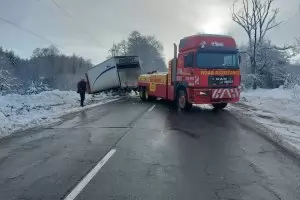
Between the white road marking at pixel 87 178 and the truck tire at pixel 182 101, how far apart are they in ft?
30.8

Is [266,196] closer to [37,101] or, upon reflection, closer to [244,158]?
[244,158]

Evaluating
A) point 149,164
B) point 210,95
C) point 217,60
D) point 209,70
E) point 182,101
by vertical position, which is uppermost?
point 217,60

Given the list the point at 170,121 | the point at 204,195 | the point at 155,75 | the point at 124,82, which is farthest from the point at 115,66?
the point at 204,195

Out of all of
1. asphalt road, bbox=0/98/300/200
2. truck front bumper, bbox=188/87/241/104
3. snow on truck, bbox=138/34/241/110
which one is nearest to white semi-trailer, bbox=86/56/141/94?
snow on truck, bbox=138/34/241/110

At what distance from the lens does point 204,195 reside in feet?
16.8

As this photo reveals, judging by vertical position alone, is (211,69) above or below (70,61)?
below

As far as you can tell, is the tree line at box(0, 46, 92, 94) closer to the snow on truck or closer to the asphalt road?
the snow on truck

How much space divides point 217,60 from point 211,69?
0.60 meters

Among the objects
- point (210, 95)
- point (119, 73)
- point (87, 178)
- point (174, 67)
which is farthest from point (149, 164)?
point (119, 73)

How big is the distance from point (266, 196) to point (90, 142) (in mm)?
5263

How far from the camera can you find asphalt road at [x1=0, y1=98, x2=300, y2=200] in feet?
17.3

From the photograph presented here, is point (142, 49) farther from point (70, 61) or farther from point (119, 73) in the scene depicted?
point (119, 73)

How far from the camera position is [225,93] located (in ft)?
52.3

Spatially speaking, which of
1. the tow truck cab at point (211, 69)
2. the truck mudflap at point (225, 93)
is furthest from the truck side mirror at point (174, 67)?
the truck mudflap at point (225, 93)
